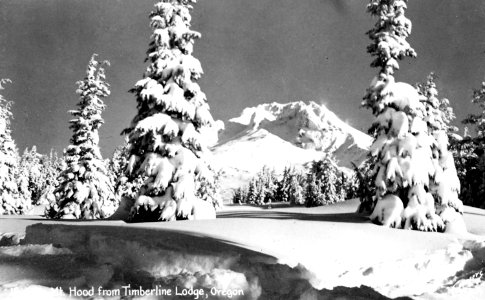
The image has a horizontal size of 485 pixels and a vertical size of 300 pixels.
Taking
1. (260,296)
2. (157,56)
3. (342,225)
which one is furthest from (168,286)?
(157,56)

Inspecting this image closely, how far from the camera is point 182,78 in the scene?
1812 cm

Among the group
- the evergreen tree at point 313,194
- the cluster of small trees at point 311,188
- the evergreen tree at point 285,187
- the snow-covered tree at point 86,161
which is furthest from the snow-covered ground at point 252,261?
the evergreen tree at point 285,187

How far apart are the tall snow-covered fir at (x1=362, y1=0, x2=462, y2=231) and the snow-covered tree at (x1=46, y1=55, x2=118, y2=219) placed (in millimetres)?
19824

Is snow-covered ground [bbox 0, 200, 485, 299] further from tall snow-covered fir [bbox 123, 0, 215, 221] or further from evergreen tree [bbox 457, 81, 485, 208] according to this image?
evergreen tree [bbox 457, 81, 485, 208]

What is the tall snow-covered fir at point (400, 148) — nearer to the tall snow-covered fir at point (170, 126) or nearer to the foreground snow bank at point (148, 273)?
the tall snow-covered fir at point (170, 126)

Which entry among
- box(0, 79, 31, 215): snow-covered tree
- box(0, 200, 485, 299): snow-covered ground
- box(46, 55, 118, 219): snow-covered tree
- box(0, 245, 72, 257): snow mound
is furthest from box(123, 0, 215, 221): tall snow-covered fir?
box(0, 79, 31, 215): snow-covered tree

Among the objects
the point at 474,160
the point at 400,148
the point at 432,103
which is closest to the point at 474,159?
the point at 474,160

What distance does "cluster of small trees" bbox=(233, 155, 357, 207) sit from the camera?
217 feet

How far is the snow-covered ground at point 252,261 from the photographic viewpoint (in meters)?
5.83

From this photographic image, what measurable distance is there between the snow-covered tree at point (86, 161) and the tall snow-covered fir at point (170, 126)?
39.1ft

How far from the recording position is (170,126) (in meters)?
17.3

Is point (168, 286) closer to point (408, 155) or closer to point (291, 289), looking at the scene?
point (291, 289)

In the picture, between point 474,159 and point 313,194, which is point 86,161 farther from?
point 313,194

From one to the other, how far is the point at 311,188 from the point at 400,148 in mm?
48855
